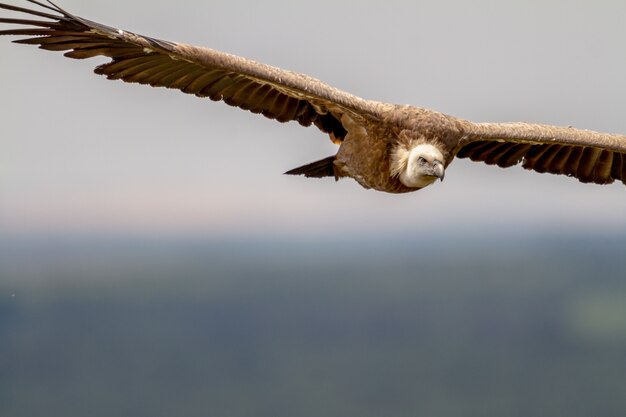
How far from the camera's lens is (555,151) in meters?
10.9

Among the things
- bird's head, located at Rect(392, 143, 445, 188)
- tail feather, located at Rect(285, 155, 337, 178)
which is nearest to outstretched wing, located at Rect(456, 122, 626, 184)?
bird's head, located at Rect(392, 143, 445, 188)

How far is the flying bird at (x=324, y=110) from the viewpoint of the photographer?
8.41 meters

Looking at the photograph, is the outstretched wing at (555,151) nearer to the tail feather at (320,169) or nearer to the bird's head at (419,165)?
the bird's head at (419,165)

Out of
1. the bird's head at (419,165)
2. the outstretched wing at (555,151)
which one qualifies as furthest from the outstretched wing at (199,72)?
the outstretched wing at (555,151)

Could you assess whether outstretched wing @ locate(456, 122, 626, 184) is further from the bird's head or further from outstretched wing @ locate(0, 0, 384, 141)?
outstretched wing @ locate(0, 0, 384, 141)

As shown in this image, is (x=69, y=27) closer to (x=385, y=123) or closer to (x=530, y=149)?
(x=385, y=123)

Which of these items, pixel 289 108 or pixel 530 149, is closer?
pixel 289 108

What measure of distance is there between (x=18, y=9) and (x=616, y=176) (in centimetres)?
640

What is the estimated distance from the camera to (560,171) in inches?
436

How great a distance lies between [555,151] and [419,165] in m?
2.54

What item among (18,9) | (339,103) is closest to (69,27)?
(18,9)

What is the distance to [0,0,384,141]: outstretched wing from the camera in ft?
27.1

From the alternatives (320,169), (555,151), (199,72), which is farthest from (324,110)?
(555,151)

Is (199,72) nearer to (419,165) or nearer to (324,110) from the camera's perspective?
(324,110)
